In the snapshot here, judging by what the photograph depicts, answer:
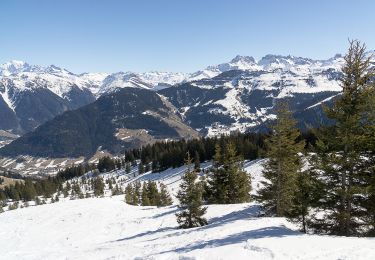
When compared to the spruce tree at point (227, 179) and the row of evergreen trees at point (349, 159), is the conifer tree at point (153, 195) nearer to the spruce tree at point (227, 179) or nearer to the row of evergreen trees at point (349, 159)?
the spruce tree at point (227, 179)

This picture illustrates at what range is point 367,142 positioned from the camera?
23.8 metres

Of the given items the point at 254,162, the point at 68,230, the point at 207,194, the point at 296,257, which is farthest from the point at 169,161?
the point at 296,257

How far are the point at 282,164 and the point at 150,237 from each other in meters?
14.3

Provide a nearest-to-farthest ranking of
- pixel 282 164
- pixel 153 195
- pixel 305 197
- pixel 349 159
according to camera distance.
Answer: pixel 349 159 < pixel 305 197 < pixel 282 164 < pixel 153 195

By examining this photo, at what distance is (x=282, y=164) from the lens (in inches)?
1436

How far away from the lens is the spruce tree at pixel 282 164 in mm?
36031

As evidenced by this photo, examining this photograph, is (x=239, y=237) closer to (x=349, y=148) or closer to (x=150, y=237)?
(x=349, y=148)

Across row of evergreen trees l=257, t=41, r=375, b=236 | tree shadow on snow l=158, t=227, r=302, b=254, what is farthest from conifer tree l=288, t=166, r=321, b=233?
tree shadow on snow l=158, t=227, r=302, b=254

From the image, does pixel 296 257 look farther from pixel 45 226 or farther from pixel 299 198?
pixel 45 226

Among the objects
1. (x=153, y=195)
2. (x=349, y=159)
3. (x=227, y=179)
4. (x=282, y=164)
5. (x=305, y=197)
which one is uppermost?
(x=349, y=159)

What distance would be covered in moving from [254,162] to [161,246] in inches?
4184

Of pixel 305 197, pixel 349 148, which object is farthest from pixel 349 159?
pixel 305 197

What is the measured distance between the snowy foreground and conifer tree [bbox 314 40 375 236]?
3.52m

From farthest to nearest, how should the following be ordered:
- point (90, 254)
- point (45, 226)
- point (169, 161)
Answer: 1. point (169, 161)
2. point (45, 226)
3. point (90, 254)
